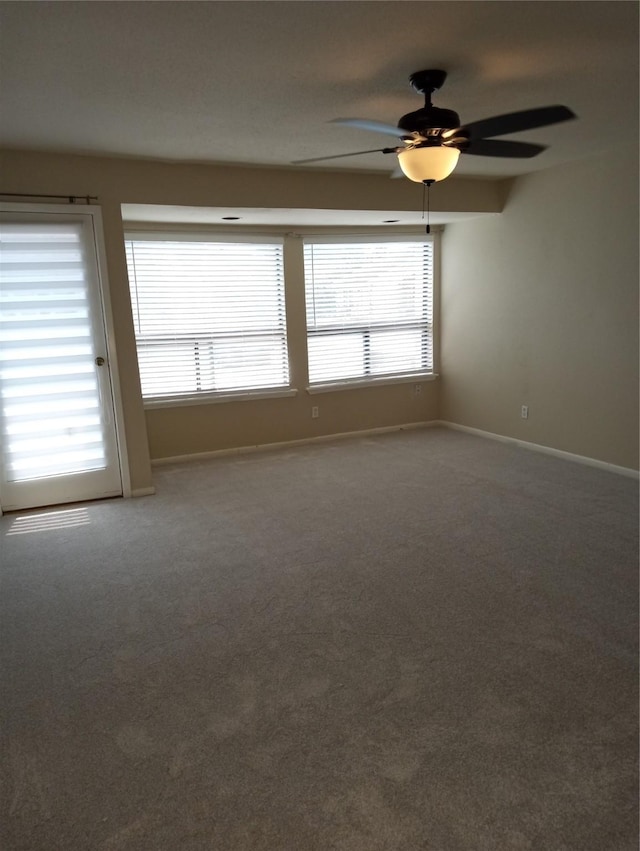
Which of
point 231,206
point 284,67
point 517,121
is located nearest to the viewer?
point 517,121

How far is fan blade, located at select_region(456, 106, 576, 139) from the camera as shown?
2.25 meters

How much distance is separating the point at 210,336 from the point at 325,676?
12.4 feet

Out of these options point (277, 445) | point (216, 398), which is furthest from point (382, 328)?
point (216, 398)

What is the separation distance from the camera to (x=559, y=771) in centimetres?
177

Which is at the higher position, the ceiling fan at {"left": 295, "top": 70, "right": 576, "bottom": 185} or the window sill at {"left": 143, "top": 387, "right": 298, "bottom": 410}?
the ceiling fan at {"left": 295, "top": 70, "right": 576, "bottom": 185}

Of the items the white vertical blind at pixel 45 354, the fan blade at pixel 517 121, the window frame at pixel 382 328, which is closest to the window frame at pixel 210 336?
the window frame at pixel 382 328

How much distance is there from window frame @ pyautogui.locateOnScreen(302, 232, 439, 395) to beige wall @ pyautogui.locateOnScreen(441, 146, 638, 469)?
15 cm

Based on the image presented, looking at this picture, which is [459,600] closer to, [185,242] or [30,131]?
[30,131]

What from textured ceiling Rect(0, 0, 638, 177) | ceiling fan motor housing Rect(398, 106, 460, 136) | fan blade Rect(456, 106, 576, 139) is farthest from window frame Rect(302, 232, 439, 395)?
fan blade Rect(456, 106, 576, 139)

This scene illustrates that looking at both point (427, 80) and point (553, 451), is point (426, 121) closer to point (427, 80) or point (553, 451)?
point (427, 80)

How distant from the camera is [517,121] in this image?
2367 millimetres

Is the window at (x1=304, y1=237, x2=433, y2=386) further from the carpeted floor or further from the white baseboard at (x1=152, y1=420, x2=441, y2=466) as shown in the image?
the carpeted floor

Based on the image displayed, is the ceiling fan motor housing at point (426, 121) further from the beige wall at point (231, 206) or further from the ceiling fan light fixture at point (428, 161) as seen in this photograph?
the beige wall at point (231, 206)

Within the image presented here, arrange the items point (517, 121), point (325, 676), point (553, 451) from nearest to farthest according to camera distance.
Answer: point (325, 676)
point (517, 121)
point (553, 451)
